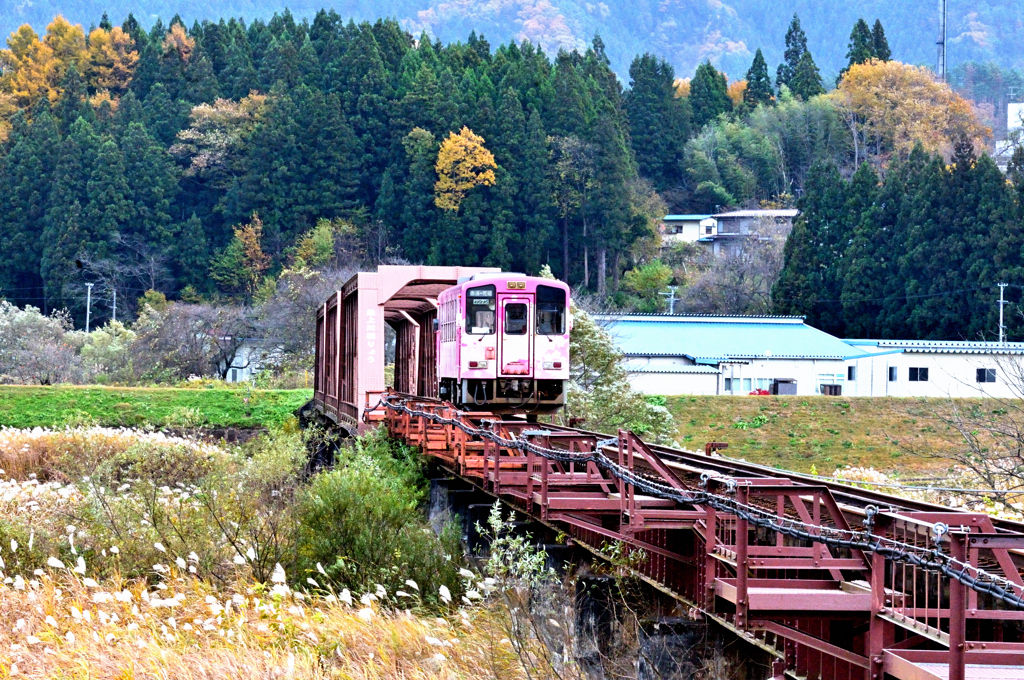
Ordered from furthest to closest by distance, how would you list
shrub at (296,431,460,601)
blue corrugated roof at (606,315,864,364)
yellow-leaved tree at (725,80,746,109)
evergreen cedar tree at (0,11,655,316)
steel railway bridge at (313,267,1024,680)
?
yellow-leaved tree at (725,80,746,109), evergreen cedar tree at (0,11,655,316), blue corrugated roof at (606,315,864,364), shrub at (296,431,460,601), steel railway bridge at (313,267,1024,680)

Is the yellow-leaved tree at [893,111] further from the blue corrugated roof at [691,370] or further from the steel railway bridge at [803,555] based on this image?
the steel railway bridge at [803,555]

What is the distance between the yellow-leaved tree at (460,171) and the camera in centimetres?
8031

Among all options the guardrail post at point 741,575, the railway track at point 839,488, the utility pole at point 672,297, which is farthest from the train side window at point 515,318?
the utility pole at point 672,297

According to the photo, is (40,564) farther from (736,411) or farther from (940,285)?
(940,285)

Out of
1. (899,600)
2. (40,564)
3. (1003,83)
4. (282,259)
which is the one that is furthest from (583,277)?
(1003,83)

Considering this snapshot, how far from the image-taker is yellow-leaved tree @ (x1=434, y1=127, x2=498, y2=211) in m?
80.3

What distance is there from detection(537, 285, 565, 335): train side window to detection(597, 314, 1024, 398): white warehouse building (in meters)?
28.0

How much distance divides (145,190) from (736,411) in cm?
5060

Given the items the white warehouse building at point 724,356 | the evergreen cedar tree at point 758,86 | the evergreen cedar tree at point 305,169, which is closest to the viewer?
the white warehouse building at point 724,356

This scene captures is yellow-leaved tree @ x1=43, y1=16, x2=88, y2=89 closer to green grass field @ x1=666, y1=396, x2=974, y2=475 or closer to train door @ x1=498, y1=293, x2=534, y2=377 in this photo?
green grass field @ x1=666, y1=396, x2=974, y2=475

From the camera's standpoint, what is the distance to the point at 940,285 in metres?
61.5

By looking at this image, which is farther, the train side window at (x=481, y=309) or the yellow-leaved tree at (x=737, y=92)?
the yellow-leaved tree at (x=737, y=92)

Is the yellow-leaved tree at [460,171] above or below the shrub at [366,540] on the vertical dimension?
above

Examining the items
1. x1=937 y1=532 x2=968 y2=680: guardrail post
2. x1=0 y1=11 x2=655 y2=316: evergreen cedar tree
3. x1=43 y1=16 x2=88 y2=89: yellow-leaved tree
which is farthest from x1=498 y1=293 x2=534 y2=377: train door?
x1=43 y1=16 x2=88 y2=89: yellow-leaved tree
